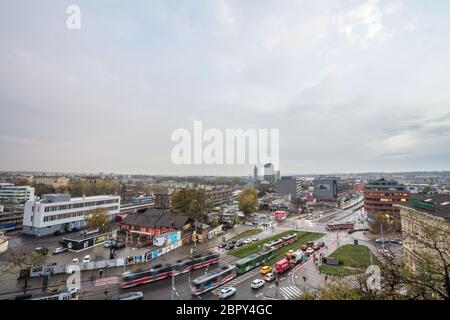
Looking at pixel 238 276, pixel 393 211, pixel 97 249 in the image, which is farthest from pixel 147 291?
pixel 393 211

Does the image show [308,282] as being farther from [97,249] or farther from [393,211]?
[393,211]

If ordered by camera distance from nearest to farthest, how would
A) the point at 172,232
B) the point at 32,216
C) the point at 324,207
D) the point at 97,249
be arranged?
the point at 97,249, the point at 172,232, the point at 32,216, the point at 324,207

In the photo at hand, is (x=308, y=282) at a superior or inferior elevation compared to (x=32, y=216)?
inferior

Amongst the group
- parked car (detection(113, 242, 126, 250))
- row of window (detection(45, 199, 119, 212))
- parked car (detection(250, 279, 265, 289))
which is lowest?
parked car (detection(113, 242, 126, 250))

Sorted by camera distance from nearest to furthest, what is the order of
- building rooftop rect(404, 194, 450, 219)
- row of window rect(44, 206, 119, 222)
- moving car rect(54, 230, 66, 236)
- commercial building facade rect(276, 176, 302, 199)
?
building rooftop rect(404, 194, 450, 219), row of window rect(44, 206, 119, 222), moving car rect(54, 230, 66, 236), commercial building facade rect(276, 176, 302, 199)

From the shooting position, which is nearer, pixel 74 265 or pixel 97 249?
pixel 74 265

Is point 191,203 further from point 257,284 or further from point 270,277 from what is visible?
point 257,284

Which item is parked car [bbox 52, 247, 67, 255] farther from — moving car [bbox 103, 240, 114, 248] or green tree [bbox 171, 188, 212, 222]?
green tree [bbox 171, 188, 212, 222]

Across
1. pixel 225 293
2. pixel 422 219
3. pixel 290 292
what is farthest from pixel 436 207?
pixel 225 293

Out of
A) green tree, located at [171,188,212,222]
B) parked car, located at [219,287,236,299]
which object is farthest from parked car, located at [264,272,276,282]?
green tree, located at [171,188,212,222]
